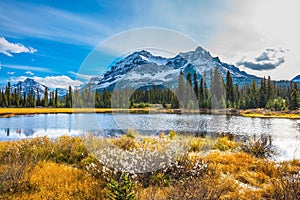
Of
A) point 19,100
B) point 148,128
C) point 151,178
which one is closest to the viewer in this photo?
point 151,178

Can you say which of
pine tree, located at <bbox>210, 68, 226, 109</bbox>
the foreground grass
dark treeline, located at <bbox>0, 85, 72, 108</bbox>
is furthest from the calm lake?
dark treeline, located at <bbox>0, 85, 72, 108</bbox>

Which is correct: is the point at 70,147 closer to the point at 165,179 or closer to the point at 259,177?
the point at 165,179

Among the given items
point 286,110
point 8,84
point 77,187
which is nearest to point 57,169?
point 77,187

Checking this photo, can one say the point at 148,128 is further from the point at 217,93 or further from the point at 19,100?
the point at 19,100

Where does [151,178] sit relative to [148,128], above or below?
above

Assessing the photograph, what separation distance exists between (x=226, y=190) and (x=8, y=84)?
282ft

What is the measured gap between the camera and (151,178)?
5.63m

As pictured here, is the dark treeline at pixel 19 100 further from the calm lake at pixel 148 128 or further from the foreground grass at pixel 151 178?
the foreground grass at pixel 151 178

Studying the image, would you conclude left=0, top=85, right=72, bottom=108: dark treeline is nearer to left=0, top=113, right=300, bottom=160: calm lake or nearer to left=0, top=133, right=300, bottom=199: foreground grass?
left=0, top=113, right=300, bottom=160: calm lake

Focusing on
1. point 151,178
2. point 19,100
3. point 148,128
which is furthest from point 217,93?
point 19,100

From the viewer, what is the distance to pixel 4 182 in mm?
4930

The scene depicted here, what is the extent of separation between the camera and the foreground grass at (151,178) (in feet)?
14.1

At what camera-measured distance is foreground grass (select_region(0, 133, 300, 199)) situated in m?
4.31

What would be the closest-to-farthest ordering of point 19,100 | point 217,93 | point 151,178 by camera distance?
point 151,178 < point 217,93 < point 19,100
